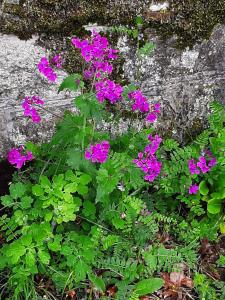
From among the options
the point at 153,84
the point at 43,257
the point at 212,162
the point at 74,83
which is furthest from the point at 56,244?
the point at 153,84

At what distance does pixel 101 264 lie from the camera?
2873mm

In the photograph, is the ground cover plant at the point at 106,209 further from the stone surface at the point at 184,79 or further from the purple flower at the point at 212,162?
the stone surface at the point at 184,79

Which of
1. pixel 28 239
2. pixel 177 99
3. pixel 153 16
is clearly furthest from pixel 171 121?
pixel 28 239

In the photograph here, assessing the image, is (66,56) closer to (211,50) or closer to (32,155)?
(32,155)

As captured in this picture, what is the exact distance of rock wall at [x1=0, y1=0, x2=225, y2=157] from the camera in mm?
2916

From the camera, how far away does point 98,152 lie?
255 cm

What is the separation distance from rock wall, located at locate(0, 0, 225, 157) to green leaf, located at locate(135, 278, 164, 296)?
1.12m

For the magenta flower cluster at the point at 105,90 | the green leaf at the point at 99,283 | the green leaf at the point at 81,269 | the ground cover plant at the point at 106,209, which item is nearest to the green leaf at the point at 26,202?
the ground cover plant at the point at 106,209

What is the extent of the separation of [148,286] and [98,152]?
873mm

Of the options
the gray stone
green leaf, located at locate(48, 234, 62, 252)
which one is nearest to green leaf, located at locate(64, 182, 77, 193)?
green leaf, located at locate(48, 234, 62, 252)

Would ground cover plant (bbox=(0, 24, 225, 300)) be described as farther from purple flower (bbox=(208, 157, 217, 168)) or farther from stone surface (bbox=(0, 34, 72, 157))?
stone surface (bbox=(0, 34, 72, 157))

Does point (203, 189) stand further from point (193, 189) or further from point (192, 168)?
point (192, 168)

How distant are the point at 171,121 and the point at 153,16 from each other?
796 millimetres

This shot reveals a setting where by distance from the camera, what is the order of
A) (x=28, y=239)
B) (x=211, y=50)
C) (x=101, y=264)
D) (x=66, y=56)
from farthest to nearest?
(x=211, y=50)
(x=66, y=56)
(x=101, y=264)
(x=28, y=239)
